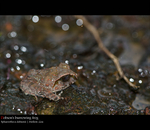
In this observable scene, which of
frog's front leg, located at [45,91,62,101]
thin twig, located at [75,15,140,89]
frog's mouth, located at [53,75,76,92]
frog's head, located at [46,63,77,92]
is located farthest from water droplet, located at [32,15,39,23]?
frog's front leg, located at [45,91,62,101]

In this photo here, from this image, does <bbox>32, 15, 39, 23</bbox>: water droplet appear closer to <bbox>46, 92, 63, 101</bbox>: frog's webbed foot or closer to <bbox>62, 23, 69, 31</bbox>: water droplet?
<bbox>62, 23, 69, 31</bbox>: water droplet

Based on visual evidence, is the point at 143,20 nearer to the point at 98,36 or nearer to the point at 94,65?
the point at 98,36

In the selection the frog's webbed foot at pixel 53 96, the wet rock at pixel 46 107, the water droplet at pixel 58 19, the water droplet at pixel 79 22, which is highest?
the water droplet at pixel 58 19

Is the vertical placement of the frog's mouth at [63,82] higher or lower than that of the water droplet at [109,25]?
lower

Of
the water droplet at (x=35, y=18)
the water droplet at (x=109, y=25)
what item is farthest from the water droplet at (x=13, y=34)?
the water droplet at (x=109, y=25)

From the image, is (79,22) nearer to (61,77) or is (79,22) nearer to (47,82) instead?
(61,77)

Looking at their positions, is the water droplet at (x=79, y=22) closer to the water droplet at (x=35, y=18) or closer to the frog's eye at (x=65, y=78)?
the water droplet at (x=35, y=18)

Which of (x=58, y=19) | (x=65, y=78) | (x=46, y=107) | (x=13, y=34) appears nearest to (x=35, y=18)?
(x=58, y=19)
